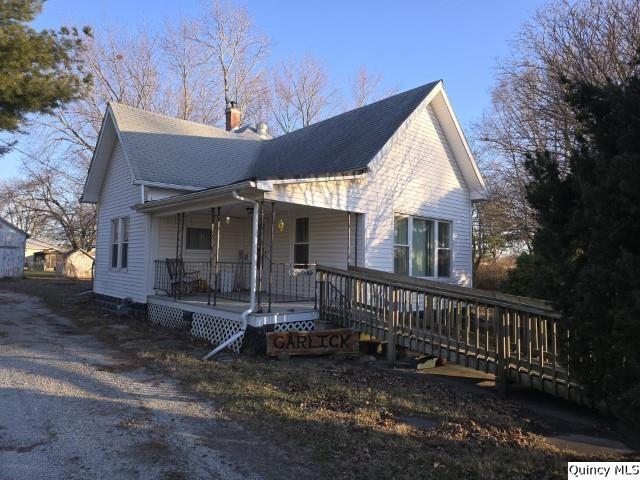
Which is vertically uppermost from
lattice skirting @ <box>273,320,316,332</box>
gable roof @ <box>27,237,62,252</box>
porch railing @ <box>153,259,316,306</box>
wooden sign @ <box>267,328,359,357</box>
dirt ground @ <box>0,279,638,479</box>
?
gable roof @ <box>27,237,62,252</box>

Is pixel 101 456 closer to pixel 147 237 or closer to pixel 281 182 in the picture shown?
pixel 281 182

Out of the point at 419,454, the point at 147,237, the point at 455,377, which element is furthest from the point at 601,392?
the point at 147,237

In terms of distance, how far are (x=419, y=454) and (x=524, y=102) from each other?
58.6 ft

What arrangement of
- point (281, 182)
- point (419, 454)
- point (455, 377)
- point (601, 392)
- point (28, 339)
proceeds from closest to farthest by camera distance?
point (601, 392) → point (419, 454) → point (455, 377) → point (281, 182) → point (28, 339)

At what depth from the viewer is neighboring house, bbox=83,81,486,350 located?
425 inches

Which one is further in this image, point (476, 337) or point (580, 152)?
point (476, 337)

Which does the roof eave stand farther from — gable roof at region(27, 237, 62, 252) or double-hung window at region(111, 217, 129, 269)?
gable roof at region(27, 237, 62, 252)

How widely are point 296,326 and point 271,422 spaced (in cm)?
410

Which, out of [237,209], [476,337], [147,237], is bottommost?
[476,337]

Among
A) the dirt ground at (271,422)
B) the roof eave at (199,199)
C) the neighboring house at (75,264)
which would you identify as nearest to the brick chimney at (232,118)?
the roof eave at (199,199)

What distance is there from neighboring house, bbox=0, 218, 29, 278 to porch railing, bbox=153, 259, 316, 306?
25.4 meters

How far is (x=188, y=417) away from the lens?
17.3ft

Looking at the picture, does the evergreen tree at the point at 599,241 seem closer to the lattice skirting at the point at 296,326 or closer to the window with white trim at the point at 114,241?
the lattice skirting at the point at 296,326

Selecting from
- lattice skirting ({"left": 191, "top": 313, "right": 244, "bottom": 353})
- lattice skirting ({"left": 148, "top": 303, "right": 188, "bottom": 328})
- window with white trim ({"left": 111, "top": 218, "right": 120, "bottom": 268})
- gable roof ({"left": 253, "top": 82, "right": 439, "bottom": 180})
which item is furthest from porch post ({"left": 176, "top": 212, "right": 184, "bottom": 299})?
window with white trim ({"left": 111, "top": 218, "right": 120, "bottom": 268})
